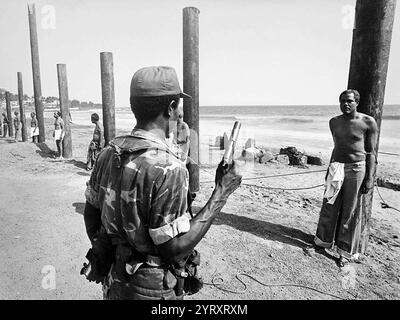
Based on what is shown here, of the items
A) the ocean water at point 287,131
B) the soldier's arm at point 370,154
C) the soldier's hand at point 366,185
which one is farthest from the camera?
the ocean water at point 287,131

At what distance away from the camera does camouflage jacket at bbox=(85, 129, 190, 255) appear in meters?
1.44

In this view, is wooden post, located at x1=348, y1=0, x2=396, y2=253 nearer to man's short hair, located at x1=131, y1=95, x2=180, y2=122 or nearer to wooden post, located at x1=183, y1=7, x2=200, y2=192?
wooden post, located at x1=183, y1=7, x2=200, y2=192

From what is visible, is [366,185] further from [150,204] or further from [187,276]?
[150,204]

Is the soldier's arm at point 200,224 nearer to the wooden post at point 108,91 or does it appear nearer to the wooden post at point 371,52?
the wooden post at point 371,52

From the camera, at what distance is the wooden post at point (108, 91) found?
8227mm

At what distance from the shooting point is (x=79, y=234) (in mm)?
4691

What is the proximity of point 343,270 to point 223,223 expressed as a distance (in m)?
2.01

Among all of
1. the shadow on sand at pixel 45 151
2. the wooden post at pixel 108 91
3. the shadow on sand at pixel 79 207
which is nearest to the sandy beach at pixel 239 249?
the shadow on sand at pixel 79 207

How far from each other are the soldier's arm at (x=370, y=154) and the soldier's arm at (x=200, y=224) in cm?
315

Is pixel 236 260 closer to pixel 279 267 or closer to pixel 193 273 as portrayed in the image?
pixel 279 267

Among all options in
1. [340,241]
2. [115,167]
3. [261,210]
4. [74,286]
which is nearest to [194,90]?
[261,210]

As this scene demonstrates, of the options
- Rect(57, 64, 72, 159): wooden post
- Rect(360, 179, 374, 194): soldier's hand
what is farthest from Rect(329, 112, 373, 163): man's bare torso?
Rect(57, 64, 72, 159): wooden post

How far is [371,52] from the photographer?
3.94 meters

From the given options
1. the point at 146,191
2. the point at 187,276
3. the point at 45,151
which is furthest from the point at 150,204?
the point at 45,151
